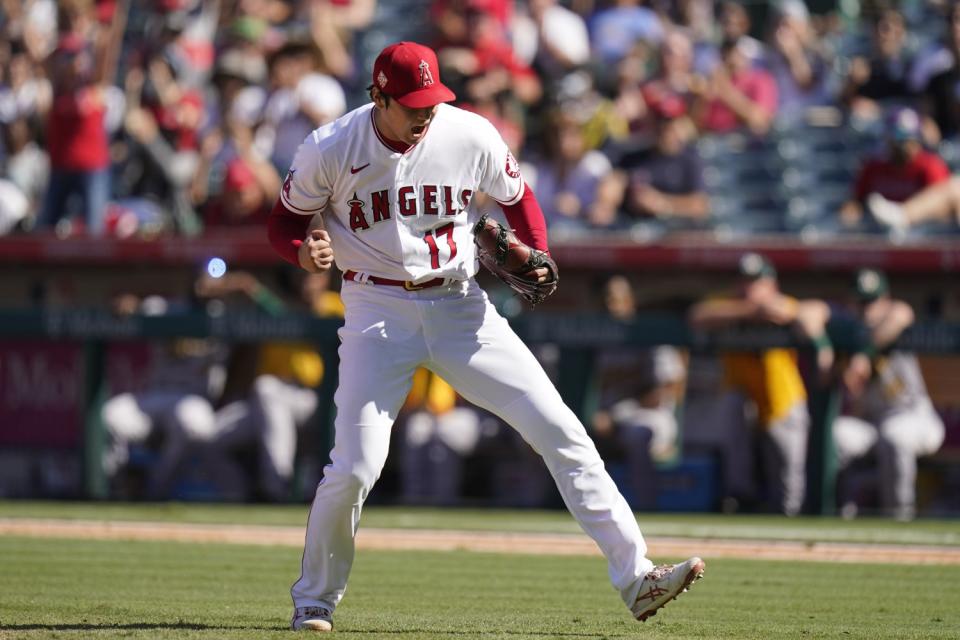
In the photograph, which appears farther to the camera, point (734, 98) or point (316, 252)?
point (734, 98)

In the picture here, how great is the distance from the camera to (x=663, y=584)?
470 cm

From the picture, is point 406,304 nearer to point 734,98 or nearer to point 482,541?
point 482,541

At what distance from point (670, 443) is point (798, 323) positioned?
3.57ft

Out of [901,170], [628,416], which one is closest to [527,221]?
[628,416]

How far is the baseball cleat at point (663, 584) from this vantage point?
15.3 feet

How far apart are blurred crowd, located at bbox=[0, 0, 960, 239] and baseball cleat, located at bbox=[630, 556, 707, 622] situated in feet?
20.2

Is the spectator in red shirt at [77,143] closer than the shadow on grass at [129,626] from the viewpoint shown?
No

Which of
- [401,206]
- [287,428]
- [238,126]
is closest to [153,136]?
[238,126]

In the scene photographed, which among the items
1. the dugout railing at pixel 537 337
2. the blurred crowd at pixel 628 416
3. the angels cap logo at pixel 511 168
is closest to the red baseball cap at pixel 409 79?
the angels cap logo at pixel 511 168

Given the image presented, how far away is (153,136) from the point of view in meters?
12.8

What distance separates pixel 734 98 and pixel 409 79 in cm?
776

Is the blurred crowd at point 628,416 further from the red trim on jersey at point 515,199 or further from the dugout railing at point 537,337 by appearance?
the red trim on jersey at point 515,199

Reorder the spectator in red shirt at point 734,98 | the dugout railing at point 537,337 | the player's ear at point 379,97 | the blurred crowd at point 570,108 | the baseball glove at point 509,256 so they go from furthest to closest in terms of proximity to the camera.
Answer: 1. the spectator in red shirt at point 734,98
2. the blurred crowd at point 570,108
3. the dugout railing at point 537,337
4. the baseball glove at point 509,256
5. the player's ear at point 379,97

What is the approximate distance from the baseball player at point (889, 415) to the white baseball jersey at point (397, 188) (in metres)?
5.20
